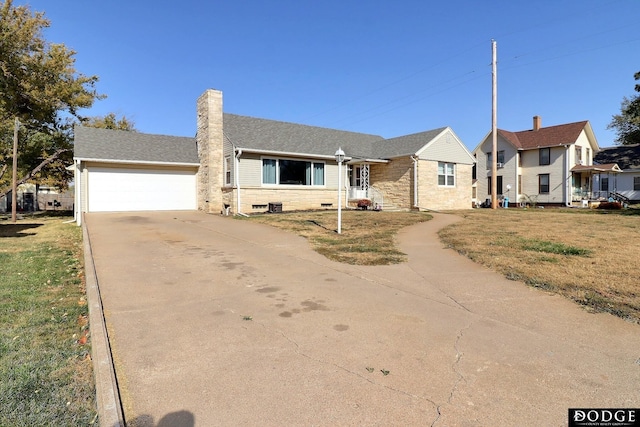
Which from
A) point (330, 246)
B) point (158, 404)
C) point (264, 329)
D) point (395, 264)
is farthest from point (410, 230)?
point (158, 404)

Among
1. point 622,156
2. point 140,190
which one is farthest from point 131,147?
point 622,156

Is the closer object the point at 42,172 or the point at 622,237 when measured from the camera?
the point at 622,237

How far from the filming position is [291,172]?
69.1 ft

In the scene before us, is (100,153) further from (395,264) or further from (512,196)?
(512,196)

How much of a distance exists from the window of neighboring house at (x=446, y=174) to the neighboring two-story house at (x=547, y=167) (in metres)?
11.6

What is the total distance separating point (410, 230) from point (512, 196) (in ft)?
84.5

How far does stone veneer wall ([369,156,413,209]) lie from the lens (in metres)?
23.0

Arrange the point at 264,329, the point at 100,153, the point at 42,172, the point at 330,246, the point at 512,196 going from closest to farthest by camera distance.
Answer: the point at 264,329 → the point at 330,246 → the point at 100,153 → the point at 42,172 → the point at 512,196

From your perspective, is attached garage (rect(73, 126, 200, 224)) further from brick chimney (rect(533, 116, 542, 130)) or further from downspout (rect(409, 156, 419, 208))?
brick chimney (rect(533, 116, 542, 130))

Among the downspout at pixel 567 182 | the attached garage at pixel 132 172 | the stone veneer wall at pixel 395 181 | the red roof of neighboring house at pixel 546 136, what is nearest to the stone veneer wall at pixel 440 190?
the stone veneer wall at pixel 395 181

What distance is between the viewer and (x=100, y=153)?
749 inches

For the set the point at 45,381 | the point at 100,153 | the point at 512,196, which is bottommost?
the point at 45,381

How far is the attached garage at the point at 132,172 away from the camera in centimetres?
1872
